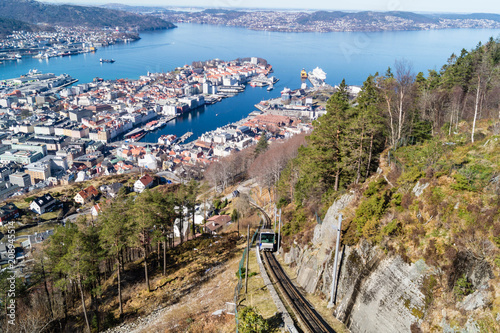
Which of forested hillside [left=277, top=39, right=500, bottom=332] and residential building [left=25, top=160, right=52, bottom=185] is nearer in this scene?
forested hillside [left=277, top=39, right=500, bottom=332]

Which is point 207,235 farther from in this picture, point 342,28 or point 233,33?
point 233,33

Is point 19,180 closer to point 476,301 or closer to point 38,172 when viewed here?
point 38,172

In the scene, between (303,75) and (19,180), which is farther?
(303,75)

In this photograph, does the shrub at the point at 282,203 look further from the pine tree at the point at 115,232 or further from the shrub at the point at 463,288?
the shrub at the point at 463,288

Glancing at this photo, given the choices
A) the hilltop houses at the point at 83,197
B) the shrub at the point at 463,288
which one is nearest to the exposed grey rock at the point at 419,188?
the shrub at the point at 463,288

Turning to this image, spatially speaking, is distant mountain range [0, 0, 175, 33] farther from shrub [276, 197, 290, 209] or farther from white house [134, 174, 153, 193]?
shrub [276, 197, 290, 209]

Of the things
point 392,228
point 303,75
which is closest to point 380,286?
point 392,228

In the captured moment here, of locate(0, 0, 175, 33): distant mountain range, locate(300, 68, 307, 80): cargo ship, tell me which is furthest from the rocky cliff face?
locate(0, 0, 175, 33): distant mountain range
